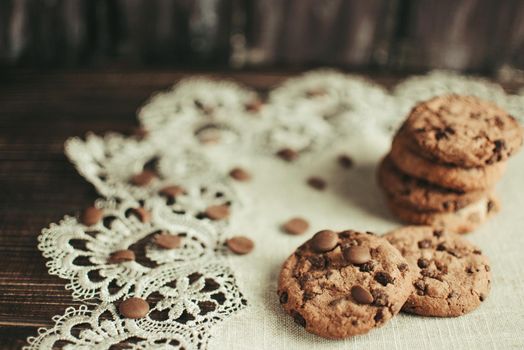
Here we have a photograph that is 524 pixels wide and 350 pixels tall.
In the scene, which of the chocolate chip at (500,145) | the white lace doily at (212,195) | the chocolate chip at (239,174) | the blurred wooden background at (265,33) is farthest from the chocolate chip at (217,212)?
the blurred wooden background at (265,33)

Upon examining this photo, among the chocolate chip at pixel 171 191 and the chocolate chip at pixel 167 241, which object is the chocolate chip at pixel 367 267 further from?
the chocolate chip at pixel 171 191

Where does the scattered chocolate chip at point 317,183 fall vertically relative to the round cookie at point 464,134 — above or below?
below

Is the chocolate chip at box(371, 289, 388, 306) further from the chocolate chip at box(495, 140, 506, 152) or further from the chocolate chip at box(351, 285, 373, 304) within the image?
the chocolate chip at box(495, 140, 506, 152)

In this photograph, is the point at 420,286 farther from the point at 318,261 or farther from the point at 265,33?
the point at 265,33

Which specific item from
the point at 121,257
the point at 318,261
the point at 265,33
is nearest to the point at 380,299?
the point at 318,261

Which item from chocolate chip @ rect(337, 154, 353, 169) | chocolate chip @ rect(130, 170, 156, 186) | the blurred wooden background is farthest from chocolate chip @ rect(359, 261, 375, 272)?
the blurred wooden background

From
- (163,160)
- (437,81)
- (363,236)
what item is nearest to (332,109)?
(437,81)
